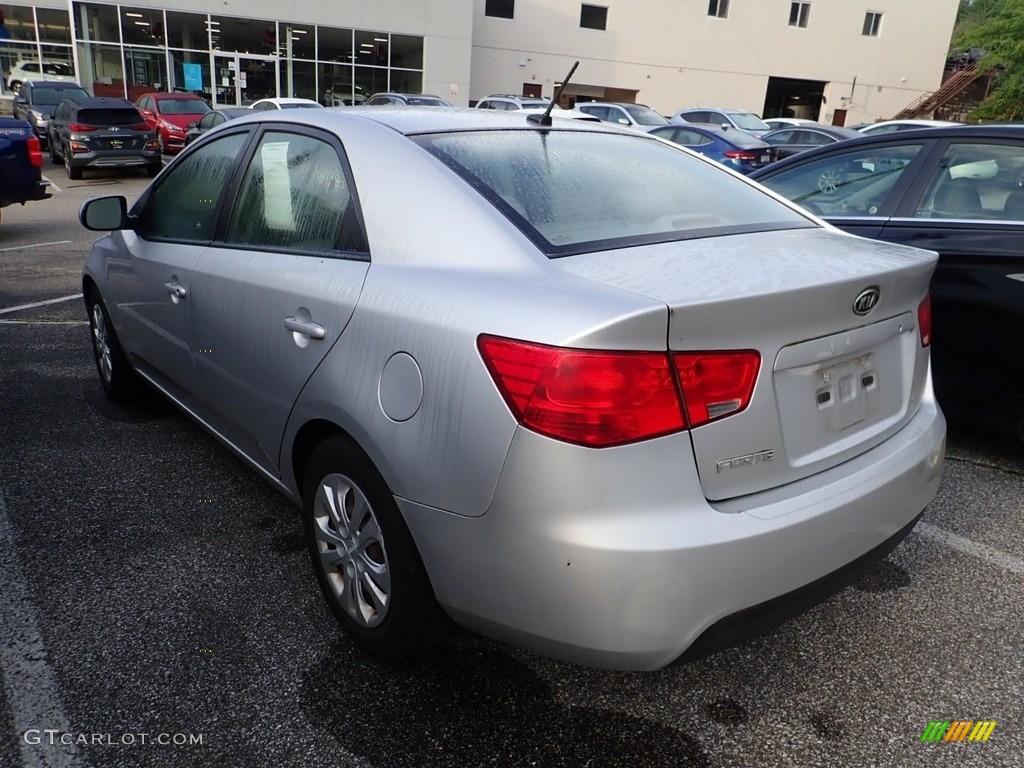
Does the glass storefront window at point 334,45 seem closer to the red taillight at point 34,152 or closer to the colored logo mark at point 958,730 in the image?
the red taillight at point 34,152

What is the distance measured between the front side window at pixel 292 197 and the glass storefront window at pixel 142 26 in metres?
28.9

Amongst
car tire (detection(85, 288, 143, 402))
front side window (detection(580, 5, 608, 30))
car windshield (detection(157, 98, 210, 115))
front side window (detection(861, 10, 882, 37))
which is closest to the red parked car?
car windshield (detection(157, 98, 210, 115))

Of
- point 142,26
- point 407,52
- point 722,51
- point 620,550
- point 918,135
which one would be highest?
point 722,51

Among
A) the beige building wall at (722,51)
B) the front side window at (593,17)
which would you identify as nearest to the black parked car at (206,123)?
the beige building wall at (722,51)

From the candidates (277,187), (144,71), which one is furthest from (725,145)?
(144,71)

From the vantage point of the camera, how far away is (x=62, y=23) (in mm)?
27062

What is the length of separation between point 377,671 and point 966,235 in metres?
3.11

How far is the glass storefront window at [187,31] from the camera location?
90.0 ft

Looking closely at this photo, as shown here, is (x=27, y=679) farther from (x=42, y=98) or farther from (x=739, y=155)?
(x=42, y=98)

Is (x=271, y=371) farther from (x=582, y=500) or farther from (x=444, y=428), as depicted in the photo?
(x=582, y=500)

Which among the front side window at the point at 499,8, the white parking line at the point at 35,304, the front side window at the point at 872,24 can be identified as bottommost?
the white parking line at the point at 35,304

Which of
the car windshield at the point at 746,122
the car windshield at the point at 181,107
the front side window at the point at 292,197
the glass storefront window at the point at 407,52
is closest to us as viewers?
the front side window at the point at 292,197

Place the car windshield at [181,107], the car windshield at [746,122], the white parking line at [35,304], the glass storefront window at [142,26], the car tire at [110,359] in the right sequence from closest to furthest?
the car tire at [110,359]
the white parking line at [35,304]
the car windshield at [181,107]
the car windshield at [746,122]
the glass storefront window at [142,26]

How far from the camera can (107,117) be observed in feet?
52.4
